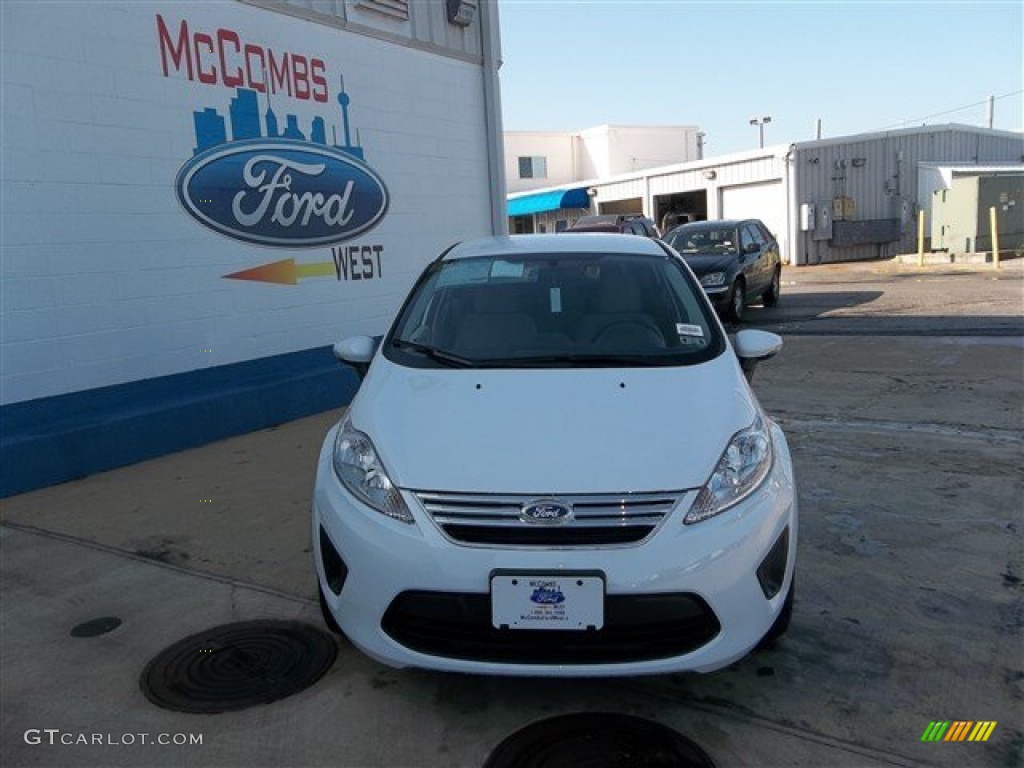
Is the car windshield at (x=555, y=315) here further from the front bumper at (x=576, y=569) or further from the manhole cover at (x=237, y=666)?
the manhole cover at (x=237, y=666)

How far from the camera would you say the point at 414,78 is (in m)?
8.66

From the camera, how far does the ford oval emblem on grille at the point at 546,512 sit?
8.11 ft

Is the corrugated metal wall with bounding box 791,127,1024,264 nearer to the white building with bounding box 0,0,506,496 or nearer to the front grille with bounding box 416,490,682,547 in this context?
the white building with bounding box 0,0,506,496

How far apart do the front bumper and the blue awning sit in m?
31.3

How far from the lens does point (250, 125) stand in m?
6.98

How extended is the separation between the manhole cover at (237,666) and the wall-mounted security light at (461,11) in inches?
302

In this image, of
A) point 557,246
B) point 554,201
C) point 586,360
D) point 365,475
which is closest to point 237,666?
point 365,475

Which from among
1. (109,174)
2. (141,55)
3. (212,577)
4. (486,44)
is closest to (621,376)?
(212,577)

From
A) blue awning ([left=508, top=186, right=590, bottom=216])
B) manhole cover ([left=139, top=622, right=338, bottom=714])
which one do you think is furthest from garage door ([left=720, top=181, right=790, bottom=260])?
manhole cover ([left=139, top=622, right=338, bottom=714])

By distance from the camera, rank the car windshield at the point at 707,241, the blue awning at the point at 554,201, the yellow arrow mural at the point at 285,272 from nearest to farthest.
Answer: the yellow arrow mural at the point at 285,272
the car windshield at the point at 707,241
the blue awning at the point at 554,201

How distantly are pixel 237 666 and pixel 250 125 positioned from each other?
5.24 metres

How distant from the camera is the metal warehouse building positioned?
951 inches

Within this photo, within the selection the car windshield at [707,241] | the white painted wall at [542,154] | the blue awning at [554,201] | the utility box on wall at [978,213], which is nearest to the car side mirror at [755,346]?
the car windshield at [707,241]

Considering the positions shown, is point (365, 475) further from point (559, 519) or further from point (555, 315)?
point (555, 315)
